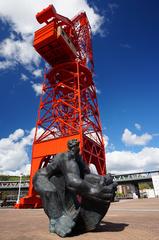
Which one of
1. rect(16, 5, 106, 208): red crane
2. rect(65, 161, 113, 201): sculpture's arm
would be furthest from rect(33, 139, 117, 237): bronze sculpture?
rect(16, 5, 106, 208): red crane

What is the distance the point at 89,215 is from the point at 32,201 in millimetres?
12467

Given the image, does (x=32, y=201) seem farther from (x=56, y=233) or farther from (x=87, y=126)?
(x=56, y=233)

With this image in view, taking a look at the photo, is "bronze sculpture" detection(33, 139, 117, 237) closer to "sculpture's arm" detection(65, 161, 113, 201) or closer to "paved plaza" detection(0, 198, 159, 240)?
"sculpture's arm" detection(65, 161, 113, 201)

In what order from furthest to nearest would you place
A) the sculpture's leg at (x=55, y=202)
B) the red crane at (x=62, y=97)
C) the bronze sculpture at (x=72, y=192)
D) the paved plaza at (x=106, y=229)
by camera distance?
1. the red crane at (x=62, y=97)
2. the sculpture's leg at (x=55, y=202)
3. the bronze sculpture at (x=72, y=192)
4. the paved plaza at (x=106, y=229)

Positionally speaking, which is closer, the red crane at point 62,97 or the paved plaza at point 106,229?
the paved plaza at point 106,229

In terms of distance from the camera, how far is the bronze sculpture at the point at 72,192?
3605 mm

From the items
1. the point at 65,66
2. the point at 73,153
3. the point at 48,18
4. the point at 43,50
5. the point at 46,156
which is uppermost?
the point at 48,18

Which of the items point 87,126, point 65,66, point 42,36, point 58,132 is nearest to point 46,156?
point 58,132

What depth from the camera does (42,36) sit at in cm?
1812

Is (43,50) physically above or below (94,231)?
above

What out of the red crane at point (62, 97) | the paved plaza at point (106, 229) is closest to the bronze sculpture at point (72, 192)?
the paved plaza at point (106, 229)

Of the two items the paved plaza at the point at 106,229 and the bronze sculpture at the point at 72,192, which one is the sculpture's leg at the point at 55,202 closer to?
the bronze sculpture at the point at 72,192

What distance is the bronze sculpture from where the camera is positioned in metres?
3.61

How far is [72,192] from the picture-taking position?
12.4ft
